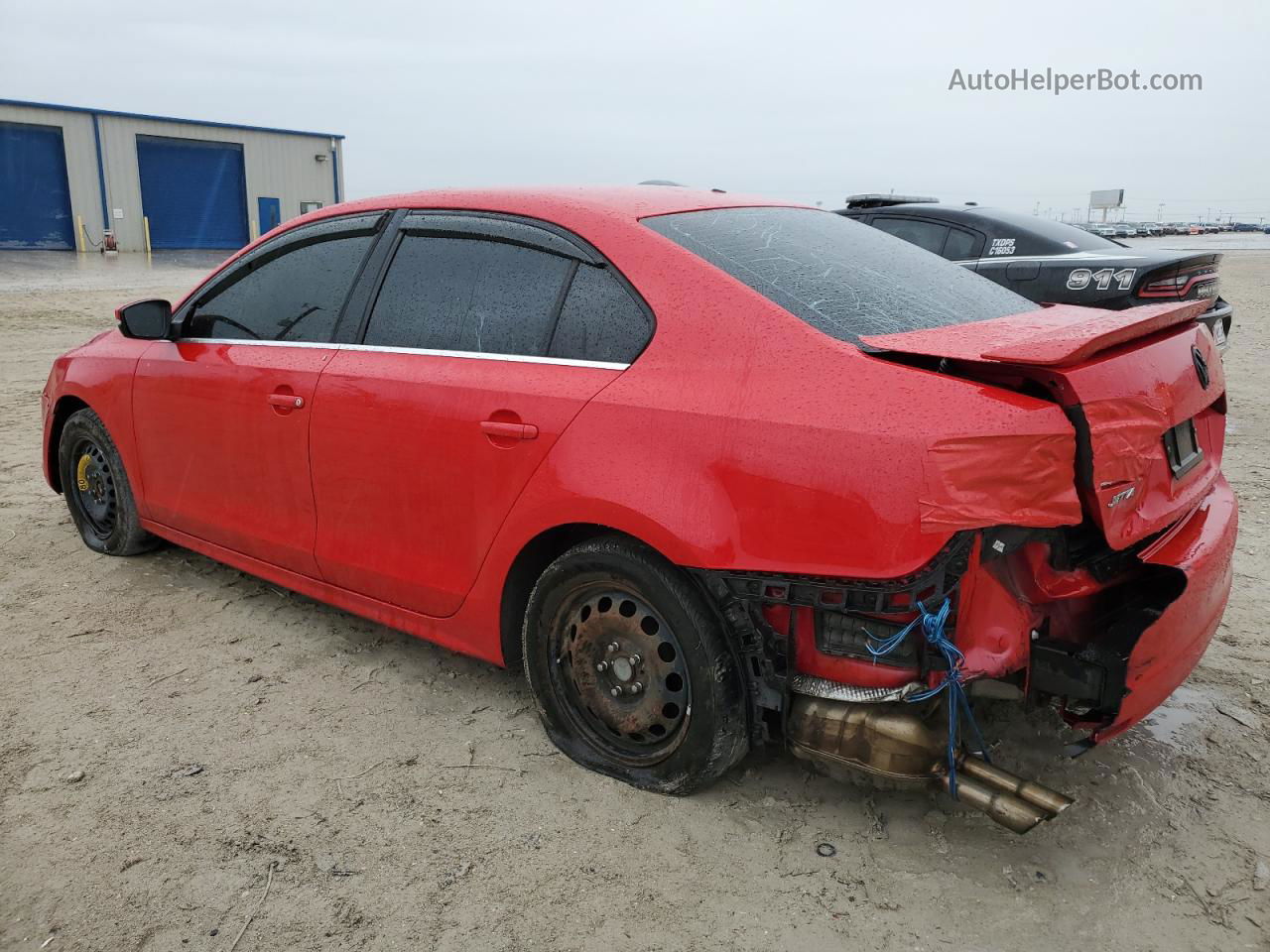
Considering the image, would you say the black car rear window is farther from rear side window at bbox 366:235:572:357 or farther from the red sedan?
rear side window at bbox 366:235:572:357

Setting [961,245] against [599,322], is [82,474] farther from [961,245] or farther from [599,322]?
[961,245]

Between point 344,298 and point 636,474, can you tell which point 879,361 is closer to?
point 636,474

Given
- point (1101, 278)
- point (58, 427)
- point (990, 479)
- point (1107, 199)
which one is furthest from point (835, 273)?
point (1107, 199)

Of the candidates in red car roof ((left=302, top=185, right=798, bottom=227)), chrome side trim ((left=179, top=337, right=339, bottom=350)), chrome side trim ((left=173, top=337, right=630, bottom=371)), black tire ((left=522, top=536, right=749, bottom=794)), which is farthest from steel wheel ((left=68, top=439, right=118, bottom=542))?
black tire ((left=522, top=536, right=749, bottom=794))

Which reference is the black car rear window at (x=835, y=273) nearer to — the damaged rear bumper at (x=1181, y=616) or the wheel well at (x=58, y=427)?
the damaged rear bumper at (x=1181, y=616)

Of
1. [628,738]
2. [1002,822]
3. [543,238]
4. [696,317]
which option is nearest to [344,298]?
[543,238]

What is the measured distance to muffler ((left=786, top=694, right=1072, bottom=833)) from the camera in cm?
224

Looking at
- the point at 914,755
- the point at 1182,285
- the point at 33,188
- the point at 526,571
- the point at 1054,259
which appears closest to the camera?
the point at 914,755

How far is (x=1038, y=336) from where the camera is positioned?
7.38ft

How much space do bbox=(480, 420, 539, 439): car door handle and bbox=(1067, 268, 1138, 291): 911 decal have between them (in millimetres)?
5074

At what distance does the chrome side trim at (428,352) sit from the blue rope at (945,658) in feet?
3.13

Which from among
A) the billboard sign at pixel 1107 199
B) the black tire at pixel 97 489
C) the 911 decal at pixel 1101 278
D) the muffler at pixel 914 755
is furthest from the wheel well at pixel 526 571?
the billboard sign at pixel 1107 199

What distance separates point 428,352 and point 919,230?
18.3 ft

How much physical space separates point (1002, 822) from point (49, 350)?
38.7ft
